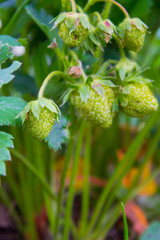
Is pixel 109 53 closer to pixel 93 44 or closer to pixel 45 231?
pixel 93 44

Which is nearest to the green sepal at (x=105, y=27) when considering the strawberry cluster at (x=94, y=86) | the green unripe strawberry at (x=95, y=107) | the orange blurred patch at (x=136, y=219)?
the strawberry cluster at (x=94, y=86)

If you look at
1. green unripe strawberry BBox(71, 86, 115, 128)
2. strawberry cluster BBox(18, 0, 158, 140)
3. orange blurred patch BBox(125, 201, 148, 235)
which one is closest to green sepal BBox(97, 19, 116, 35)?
strawberry cluster BBox(18, 0, 158, 140)

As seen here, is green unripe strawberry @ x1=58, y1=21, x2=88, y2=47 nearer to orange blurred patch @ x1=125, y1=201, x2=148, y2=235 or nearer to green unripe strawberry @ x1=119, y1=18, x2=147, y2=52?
green unripe strawberry @ x1=119, y1=18, x2=147, y2=52

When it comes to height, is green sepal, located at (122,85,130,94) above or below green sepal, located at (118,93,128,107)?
above

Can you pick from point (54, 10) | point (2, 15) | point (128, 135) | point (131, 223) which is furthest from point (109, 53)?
point (131, 223)

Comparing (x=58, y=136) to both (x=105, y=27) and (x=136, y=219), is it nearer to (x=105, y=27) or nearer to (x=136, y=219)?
(x=105, y=27)

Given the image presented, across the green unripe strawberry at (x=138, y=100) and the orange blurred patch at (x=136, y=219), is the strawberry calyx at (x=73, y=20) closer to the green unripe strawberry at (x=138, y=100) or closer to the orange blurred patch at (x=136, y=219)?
the green unripe strawberry at (x=138, y=100)
